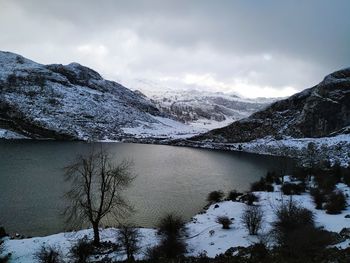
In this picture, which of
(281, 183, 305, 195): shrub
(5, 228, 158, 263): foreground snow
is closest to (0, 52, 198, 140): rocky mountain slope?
(281, 183, 305, 195): shrub

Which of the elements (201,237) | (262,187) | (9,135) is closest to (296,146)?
(262,187)

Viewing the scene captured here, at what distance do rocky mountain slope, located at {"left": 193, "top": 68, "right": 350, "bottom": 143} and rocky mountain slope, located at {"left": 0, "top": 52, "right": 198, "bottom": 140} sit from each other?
36.9 meters

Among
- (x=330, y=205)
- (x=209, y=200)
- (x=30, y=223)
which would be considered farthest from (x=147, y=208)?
(x=330, y=205)

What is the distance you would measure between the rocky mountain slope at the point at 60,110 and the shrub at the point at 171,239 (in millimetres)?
106177

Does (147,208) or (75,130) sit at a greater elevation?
(75,130)

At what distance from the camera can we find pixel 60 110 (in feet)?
503

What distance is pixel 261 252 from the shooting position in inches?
842

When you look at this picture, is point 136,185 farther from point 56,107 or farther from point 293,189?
point 56,107

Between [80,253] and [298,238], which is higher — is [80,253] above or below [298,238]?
below

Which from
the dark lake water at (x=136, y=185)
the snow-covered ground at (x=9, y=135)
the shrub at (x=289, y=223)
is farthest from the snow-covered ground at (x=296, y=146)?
the shrub at (x=289, y=223)

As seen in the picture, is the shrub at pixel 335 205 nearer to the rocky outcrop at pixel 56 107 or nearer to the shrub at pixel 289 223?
the shrub at pixel 289 223

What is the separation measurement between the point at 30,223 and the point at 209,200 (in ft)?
76.2

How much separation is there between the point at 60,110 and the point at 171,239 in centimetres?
13742

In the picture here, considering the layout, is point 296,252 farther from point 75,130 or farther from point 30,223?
point 75,130
